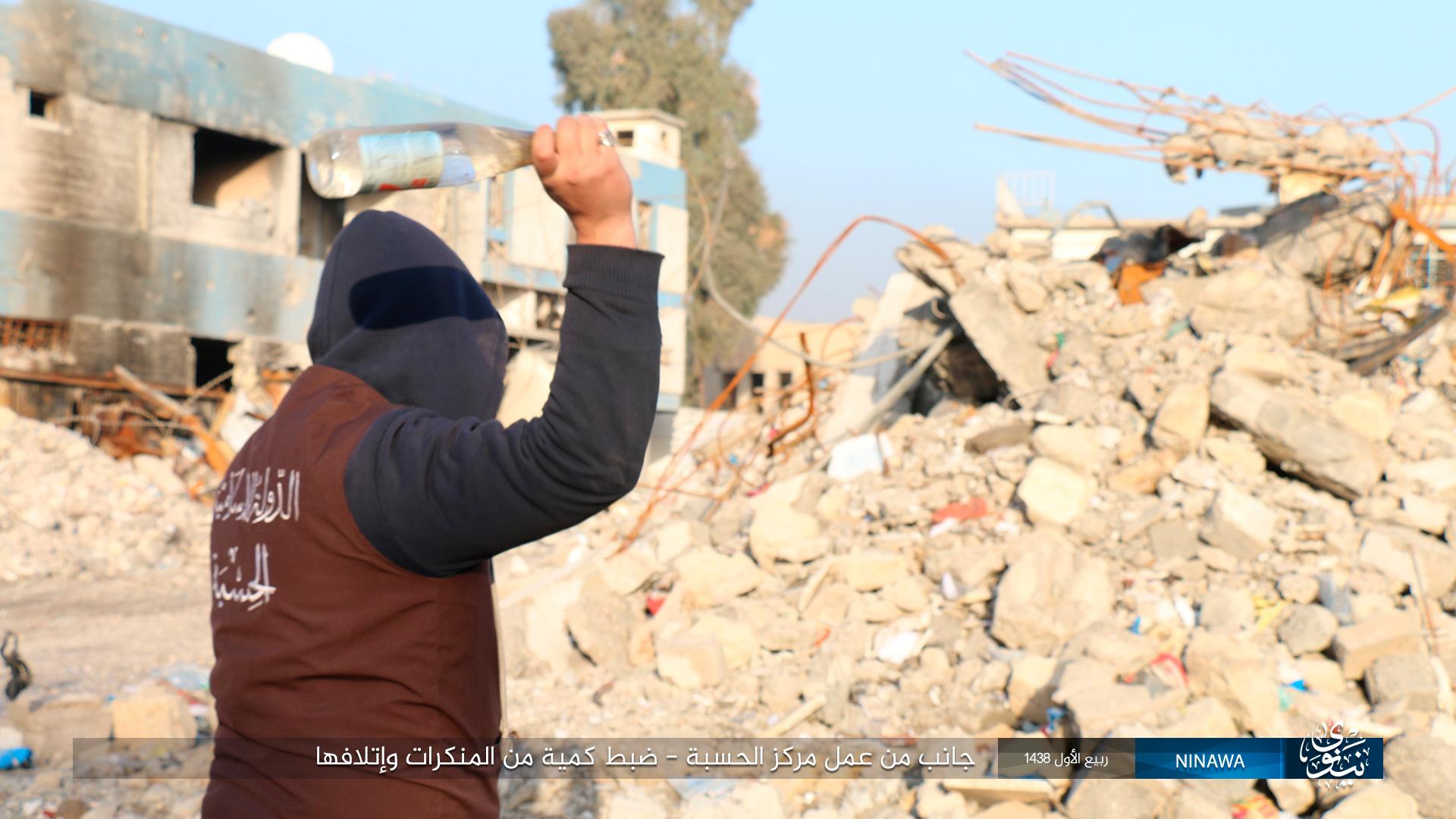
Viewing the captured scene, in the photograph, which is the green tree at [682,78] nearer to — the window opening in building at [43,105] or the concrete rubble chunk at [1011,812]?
the window opening in building at [43,105]

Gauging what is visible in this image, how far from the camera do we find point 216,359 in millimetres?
14734

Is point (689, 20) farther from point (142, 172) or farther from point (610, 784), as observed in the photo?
point (610, 784)

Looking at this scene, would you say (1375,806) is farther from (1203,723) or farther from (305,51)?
A: (305,51)

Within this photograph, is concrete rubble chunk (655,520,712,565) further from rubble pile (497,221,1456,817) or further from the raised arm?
the raised arm

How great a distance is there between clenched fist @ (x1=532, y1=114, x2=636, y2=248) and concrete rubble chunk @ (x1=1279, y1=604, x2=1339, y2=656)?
14.0ft

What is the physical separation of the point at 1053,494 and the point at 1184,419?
2.49 ft

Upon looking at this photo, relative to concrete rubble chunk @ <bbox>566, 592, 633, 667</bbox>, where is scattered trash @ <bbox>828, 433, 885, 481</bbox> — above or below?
above

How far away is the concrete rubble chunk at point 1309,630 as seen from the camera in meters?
4.62

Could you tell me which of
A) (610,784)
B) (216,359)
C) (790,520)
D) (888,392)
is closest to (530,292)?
(216,359)

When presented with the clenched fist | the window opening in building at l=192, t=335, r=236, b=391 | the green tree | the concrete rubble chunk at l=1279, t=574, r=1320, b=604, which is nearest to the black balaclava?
the clenched fist

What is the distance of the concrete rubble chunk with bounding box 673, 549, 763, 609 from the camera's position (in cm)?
574

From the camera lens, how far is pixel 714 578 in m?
5.77

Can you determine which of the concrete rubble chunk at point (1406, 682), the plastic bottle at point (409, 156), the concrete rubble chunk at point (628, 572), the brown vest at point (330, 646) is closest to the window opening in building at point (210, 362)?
the concrete rubble chunk at point (628, 572)

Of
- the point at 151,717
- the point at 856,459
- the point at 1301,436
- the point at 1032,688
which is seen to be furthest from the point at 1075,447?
the point at 151,717
